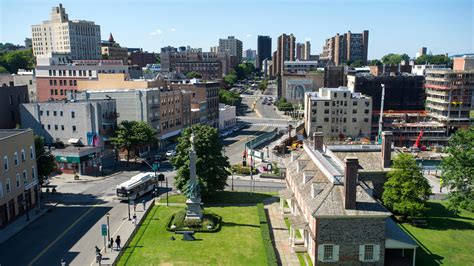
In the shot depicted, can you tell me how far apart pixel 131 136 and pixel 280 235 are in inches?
1550

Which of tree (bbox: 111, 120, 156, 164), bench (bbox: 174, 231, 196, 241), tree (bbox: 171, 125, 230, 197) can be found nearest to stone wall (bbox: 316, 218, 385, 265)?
bench (bbox: 174, 231, 196, 241)

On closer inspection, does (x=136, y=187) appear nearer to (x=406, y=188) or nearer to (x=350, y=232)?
(x=350, y=232)

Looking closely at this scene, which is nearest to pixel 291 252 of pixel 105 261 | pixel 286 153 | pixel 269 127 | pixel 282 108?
pixel 105 261

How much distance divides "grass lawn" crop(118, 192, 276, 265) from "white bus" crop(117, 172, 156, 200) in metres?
7.16

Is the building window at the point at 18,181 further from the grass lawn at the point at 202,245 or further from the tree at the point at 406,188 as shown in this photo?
the tree at the point at 406,188

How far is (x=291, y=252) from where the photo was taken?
134 feet

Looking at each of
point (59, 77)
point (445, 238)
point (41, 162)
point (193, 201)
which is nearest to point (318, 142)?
point (193, 201)

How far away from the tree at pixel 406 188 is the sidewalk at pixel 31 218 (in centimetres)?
4063

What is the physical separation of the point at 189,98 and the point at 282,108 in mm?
69600

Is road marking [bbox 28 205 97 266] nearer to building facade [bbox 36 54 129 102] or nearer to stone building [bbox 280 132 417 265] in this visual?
stone building [bbox 280 132 417 265]

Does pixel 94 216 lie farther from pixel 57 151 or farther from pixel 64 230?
pixel 57 151

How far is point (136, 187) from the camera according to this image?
2255 inches

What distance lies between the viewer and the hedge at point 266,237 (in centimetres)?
3744

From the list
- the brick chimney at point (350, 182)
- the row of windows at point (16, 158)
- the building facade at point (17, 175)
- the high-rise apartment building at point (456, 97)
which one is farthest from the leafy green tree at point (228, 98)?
the brick chimney at point (350, 182)
